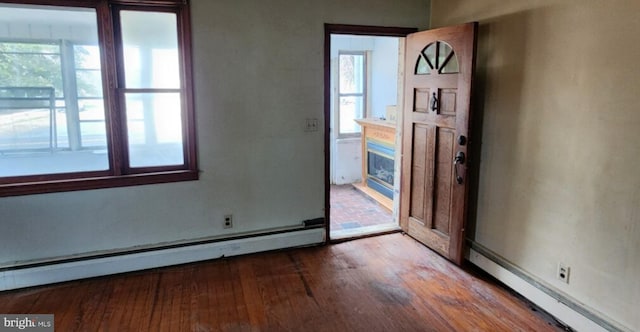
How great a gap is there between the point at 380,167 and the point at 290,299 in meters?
2.77

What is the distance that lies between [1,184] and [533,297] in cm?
362

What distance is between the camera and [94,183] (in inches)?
110

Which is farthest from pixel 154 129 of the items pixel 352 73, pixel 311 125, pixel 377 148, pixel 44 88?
pixel 352 73

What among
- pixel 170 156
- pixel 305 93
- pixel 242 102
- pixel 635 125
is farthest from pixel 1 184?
pixel 635 125

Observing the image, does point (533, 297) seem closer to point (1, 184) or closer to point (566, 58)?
point (566, 58)

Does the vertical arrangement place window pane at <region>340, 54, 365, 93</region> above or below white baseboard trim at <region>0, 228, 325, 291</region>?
above

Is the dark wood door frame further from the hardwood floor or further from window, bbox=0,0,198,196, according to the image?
window, bbox=0,0,198,196

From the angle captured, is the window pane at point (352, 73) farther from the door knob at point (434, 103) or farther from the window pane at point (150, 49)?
the window pane at point (150, 49)

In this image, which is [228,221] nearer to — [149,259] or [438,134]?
[149,259]

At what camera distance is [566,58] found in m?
2.25

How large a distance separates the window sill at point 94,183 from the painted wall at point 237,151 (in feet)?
Answer: 0.15

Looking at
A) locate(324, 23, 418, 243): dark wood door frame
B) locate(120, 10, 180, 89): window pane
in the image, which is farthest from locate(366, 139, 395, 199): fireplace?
locate(120, 10, 180, 89): window pane

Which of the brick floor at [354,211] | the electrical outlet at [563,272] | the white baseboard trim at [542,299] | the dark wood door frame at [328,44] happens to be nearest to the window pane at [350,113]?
the brick floor at [354,211]

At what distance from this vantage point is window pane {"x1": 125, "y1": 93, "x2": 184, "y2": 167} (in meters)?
2.87
